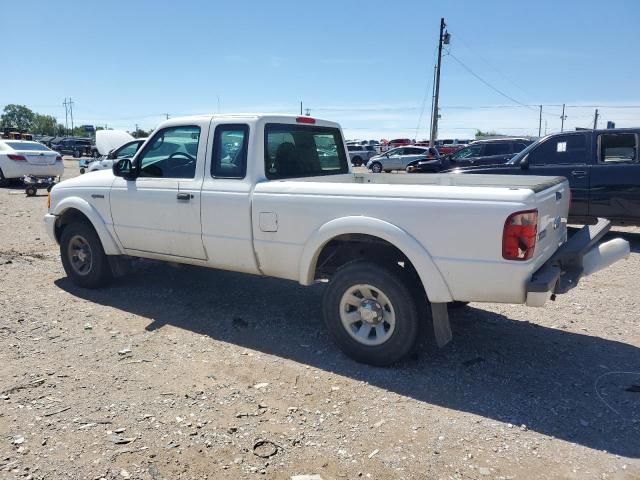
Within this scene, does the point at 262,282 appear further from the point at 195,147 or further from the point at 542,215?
the point at 542,215

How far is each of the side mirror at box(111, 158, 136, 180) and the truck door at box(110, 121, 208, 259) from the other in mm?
59

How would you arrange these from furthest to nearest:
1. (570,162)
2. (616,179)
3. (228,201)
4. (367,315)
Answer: (570,162), (616,179), (228,201), (367,315)

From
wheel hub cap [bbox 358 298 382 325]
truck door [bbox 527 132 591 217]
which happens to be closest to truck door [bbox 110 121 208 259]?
wheel hub cap [bbox 358 298 382 325]

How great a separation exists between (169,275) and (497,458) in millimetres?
4854

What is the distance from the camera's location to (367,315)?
4129 mm

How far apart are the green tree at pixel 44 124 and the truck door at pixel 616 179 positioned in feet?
411

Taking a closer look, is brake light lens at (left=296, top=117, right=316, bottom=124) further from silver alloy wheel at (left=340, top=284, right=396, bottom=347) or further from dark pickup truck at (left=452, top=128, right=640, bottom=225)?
dark pickup truck at (left=452, top=128, right=640, bottom=225)

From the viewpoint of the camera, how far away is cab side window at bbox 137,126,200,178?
202 inches

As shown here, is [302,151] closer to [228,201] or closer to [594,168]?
[228,201]

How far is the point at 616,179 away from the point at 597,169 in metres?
0.32

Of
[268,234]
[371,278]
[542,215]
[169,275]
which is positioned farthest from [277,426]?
[169,275]

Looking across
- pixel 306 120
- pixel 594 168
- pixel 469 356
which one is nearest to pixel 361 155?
pixel 594 168

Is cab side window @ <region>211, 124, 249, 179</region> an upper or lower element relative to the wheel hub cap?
upper

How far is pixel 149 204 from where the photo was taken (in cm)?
529
